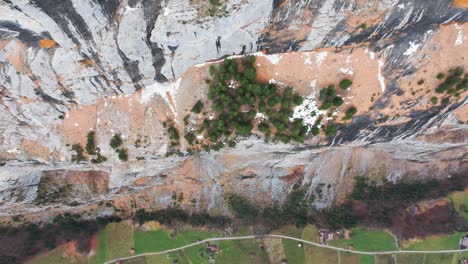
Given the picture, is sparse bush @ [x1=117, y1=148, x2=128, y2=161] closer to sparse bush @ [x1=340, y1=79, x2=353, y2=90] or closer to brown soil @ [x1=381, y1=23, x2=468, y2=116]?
sparse bush @ [x1=340, y1=79, x2=353, y2=90]

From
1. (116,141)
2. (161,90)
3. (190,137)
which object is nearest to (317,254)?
(190,137)

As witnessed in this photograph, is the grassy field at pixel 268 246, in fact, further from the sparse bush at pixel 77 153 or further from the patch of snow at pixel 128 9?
the patch of snow at pixel 128 9

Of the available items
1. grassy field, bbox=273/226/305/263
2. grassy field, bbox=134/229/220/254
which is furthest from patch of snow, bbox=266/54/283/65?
grassy field, bbox=134/229/220/254

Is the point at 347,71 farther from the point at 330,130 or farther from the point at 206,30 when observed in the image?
the point at 206,30

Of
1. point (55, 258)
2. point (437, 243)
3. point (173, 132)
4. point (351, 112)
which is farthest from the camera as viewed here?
point (437, 243)

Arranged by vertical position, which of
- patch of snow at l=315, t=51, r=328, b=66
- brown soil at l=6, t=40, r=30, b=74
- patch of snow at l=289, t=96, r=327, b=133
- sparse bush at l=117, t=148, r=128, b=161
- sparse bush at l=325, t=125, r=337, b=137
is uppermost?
patch of snow at l=315, t=51, r=328, b=66

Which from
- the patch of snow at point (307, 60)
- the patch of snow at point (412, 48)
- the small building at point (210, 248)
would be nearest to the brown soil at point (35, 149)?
the small building at point (210, 248)

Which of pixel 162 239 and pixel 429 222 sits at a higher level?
pixel 429 222
